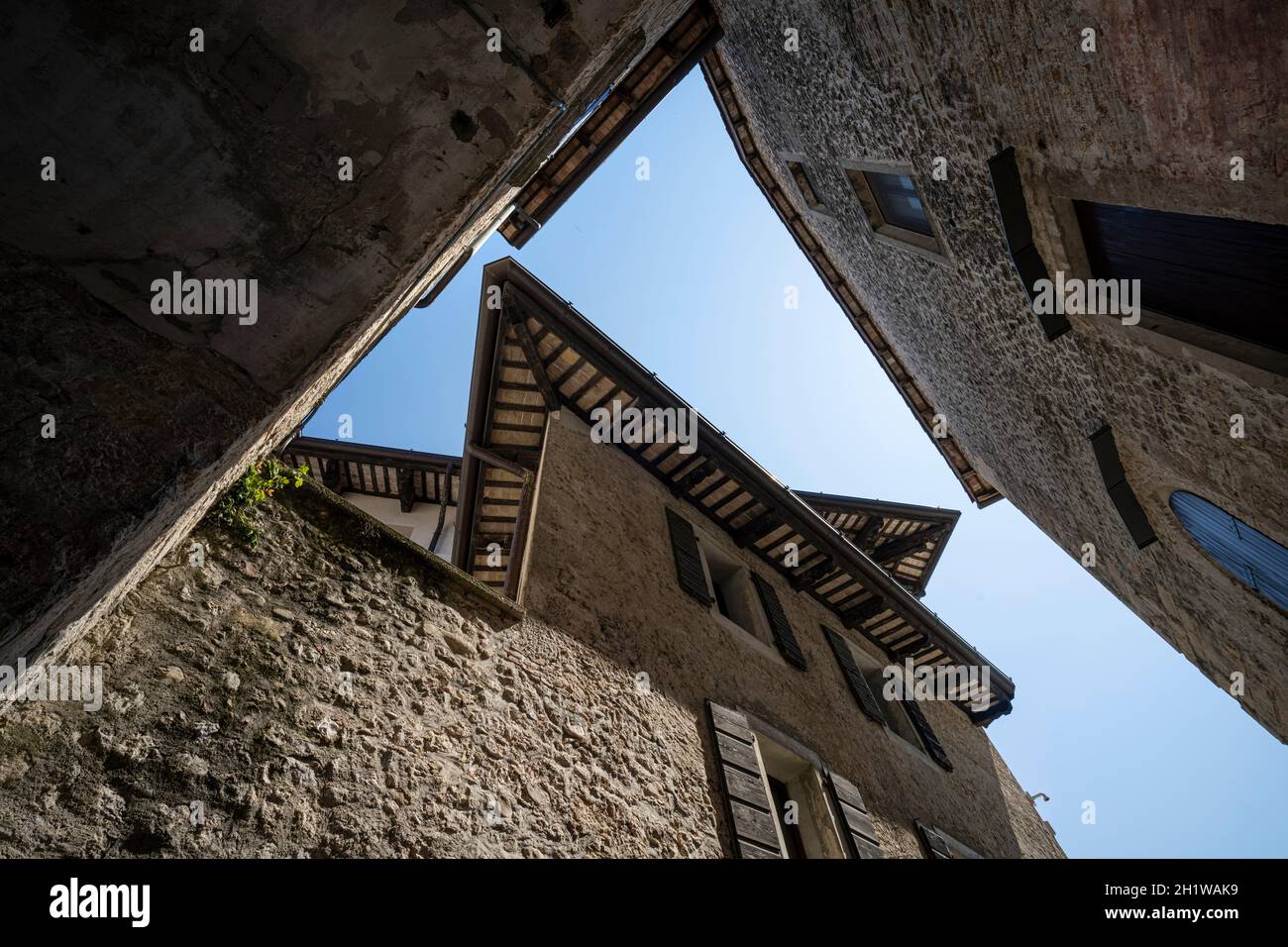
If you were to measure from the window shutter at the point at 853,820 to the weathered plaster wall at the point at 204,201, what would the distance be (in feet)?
18.2

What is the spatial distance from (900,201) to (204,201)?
6025 millimetres

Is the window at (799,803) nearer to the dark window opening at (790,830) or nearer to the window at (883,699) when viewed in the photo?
the dark window opening at (790,830)

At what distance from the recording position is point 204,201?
6.81 feet

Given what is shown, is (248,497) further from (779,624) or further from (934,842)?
(934,842)

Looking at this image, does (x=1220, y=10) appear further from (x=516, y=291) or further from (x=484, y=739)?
(x=516, y=291)

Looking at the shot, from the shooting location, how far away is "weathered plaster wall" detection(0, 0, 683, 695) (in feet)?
5.92

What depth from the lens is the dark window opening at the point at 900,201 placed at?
19.3 feet

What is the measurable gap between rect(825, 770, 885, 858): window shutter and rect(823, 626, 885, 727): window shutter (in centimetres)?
191

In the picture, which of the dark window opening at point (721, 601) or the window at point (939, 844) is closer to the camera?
the window at point (939, 844)

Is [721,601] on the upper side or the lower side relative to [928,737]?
upper

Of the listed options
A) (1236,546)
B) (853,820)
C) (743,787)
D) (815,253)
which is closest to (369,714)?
(743,787)

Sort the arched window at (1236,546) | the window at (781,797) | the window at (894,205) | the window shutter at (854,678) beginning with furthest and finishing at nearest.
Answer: the window shutter at (854,678)
the window at (894,205)
the window at (781,797)
the arched window at (1236,546)

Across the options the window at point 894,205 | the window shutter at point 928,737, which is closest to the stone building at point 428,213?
the window at point 894,205

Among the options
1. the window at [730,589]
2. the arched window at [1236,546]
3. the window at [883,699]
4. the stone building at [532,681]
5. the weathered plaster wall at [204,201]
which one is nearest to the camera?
the weathered plaster wall at [204,201]
